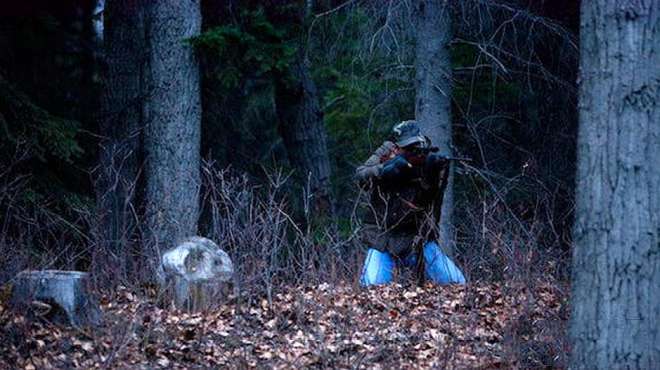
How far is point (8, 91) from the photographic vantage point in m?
12.3

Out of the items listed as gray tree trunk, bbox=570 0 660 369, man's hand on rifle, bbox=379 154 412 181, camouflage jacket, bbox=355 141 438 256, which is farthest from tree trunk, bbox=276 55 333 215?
gray tree trunk, bbox=570 0 660 369

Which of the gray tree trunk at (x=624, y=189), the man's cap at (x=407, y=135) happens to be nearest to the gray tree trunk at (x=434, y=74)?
the man's cap at (x=407, y=135)

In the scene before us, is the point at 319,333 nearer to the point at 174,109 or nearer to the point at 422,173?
the point at 422,173

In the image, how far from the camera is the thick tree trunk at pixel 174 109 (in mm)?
13312

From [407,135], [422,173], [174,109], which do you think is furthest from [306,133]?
[422,173]

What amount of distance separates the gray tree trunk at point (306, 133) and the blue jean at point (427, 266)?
7.09m

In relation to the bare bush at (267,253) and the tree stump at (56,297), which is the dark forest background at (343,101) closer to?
the bare bush at (267,253)

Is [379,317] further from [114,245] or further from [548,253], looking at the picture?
[114,245]

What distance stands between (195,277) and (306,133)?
941 centimetres

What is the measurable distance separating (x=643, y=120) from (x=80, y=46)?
13.2 meters

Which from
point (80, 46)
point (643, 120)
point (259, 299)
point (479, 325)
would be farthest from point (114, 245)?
point (80, 46)

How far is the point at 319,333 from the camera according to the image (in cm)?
746

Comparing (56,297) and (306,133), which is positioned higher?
(306,133)

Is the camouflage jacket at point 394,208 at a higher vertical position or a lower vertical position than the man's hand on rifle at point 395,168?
lower
